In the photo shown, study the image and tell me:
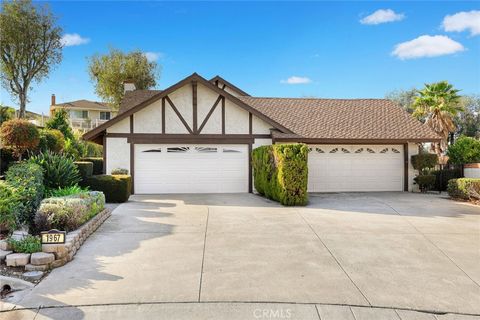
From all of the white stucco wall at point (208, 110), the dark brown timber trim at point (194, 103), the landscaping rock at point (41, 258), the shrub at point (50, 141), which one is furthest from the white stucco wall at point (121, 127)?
the landscaping rock at point (41, 258)

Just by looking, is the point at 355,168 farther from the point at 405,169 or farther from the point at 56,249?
the point at 56,249

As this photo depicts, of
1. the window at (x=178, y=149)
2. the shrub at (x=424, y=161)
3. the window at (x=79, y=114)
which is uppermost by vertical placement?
the window at (x=79, y=114)

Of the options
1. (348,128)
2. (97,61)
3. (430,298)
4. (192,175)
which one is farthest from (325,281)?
(97,61)

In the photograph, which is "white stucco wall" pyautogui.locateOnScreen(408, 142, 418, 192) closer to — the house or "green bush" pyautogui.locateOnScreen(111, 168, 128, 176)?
the house

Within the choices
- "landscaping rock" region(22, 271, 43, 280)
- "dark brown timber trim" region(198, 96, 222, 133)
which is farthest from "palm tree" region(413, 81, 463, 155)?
"landscaping rock" region(22, 271, 43, 280)

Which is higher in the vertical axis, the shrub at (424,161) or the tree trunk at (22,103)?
the tree trunk at (22,103)

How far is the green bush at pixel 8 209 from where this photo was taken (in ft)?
22.7

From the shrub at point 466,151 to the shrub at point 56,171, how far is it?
1655 cm

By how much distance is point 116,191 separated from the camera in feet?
40.3

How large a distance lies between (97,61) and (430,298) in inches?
1347

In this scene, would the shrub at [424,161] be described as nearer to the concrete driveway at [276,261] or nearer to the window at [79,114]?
the concrete driveway at [276,261]

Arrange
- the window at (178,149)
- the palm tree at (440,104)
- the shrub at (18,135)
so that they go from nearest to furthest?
1. the shrub at (18,135)
2. the window at (178,149)
3. the palm tree at (440,104)

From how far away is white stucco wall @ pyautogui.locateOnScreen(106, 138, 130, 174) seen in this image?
15023 mm

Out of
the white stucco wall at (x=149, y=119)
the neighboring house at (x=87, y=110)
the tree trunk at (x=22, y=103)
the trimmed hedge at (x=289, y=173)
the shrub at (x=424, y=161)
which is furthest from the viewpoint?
the neighboring house at (x=87, y=110)
